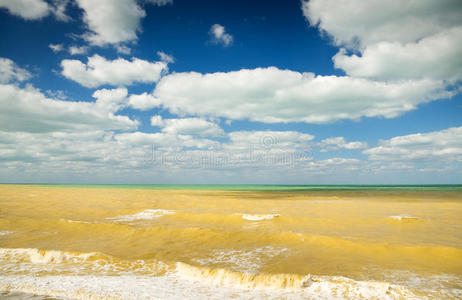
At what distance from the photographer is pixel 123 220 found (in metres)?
16.7

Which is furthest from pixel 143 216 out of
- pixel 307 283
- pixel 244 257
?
pixel 307 283

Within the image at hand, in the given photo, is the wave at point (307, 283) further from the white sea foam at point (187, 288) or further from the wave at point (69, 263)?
the wave at point (69, 263)

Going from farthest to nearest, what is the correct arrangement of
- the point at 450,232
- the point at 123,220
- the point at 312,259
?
the point at 123,220
the point at 450,232
the point at 312,259

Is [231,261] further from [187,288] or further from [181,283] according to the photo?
[187,288]

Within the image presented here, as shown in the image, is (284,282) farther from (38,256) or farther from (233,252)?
(38,256)

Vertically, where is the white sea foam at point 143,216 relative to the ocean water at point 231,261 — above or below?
below

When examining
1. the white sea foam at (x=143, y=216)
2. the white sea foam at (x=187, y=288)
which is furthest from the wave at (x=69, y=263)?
the white sea foam at (x=143, y=216)

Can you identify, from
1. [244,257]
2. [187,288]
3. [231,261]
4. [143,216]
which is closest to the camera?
[187,288]

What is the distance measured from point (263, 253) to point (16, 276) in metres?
7.74

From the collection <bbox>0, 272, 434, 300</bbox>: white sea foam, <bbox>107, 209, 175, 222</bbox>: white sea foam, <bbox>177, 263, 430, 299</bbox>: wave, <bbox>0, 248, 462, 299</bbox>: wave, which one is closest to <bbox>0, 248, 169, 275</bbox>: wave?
<bbox>0, 248, 462, 299</bbox>: wave

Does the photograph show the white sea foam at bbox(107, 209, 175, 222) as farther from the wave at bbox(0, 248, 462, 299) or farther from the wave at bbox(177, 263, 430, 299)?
the wave at bbox(177, 263, 430, 299)

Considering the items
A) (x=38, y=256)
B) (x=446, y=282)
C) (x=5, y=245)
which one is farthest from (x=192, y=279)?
(x=5, y=245)

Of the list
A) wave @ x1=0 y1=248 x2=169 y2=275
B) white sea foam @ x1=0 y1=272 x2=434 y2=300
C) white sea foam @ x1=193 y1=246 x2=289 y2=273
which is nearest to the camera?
white sea foam @ x1=0 y1=272 x2=434 y2=300

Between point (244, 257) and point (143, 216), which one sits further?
point (143, 216)
